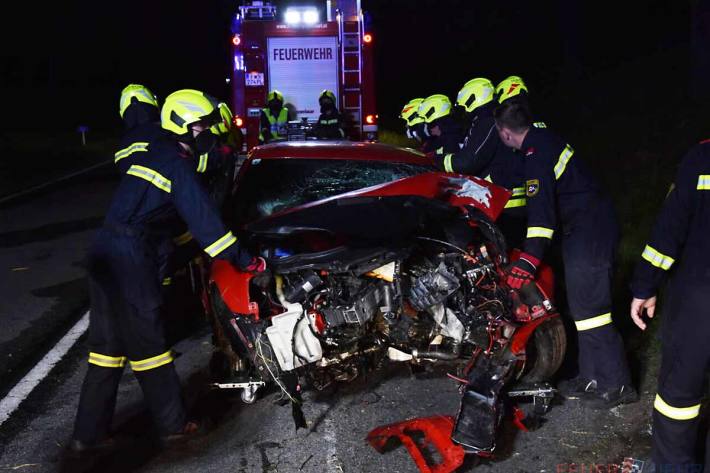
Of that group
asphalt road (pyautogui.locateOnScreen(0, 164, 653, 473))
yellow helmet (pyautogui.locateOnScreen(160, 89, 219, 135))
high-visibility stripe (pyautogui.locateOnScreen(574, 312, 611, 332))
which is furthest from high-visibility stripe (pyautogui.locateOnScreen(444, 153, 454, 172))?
yellow helmet (pyautogui.locateOnScreen(160, 89, 219, 135))

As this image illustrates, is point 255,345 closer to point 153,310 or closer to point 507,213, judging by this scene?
point 153,310

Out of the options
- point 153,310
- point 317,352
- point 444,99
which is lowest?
point 317,352

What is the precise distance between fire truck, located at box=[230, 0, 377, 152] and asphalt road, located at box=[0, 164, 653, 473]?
26.1 feet

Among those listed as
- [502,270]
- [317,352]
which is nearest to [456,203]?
[502,270]

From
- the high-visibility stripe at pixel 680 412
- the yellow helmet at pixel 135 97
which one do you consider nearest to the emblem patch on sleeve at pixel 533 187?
the high-visibility stripe at pixel 680 412

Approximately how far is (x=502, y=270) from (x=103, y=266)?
6.91 ft

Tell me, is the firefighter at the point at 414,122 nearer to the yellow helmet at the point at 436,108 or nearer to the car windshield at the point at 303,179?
the yellow helmet at the point at 436,108

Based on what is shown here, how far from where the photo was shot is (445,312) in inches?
170

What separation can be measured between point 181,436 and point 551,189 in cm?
241

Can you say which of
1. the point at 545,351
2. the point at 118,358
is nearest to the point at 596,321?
the point at 545,351

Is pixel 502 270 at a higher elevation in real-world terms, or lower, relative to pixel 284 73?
lower

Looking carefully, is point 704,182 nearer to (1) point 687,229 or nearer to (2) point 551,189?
(1) point 687,229

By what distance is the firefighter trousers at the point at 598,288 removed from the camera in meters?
4.50

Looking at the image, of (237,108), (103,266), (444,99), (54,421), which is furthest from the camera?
(237,108)
